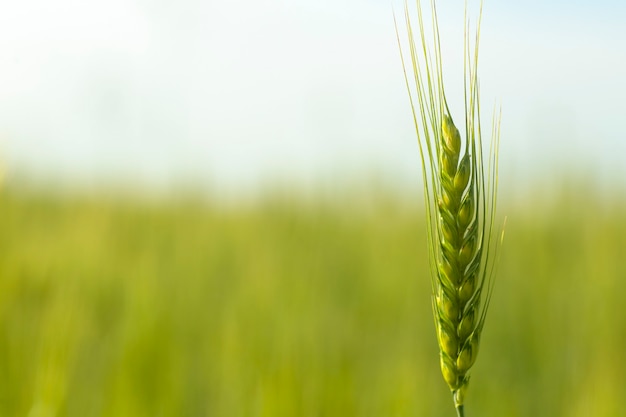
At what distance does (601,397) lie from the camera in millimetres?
1504

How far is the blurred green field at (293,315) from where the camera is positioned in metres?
1.56

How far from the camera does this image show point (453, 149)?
2.10 ft

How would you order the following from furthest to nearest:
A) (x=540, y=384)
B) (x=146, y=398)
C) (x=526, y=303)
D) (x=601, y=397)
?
(x=526, y=303)
(x=540, y=384)
(x=146, y=398)
(x=601, y=397)

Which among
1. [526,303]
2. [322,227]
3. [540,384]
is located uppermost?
[322,227]

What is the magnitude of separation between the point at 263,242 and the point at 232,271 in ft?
0.70

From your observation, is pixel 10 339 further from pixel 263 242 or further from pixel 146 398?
pixel 263 242

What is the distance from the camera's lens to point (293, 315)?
221 centimetres

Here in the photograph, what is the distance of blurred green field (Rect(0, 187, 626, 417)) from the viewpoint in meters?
1.56

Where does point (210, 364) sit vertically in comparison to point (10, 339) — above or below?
below

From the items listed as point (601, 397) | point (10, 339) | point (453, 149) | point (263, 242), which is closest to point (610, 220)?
point (263, 242)

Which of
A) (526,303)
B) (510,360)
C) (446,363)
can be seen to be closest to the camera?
(446,363)

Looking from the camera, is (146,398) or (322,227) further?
(322,227)

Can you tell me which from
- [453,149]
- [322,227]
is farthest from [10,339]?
[322,227]

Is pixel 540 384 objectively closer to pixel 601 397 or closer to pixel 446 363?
pixel 601 397
